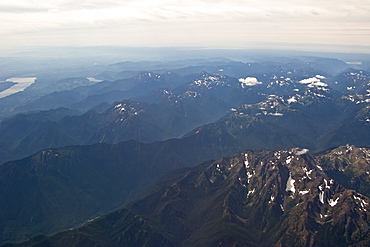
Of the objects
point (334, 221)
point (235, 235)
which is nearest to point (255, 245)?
point (235, 235)

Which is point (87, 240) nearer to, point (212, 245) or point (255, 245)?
point (212, 245)

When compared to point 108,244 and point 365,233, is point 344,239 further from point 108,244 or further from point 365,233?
point 108,244

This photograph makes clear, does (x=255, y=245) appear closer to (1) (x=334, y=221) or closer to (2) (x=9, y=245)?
(1) (x=334, y=221)

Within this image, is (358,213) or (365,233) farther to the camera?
(358,213)

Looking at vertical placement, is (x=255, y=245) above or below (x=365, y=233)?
below

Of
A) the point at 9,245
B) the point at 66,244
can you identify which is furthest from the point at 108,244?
the point at 9,245

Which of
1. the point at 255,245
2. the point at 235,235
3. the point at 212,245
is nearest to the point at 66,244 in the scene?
the point at 212,245

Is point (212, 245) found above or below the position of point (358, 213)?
below
